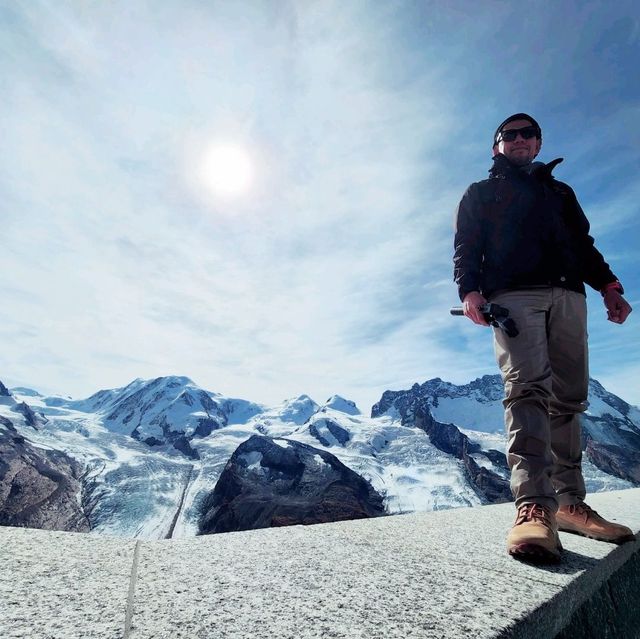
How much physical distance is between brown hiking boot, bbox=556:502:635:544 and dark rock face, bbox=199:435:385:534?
330ft

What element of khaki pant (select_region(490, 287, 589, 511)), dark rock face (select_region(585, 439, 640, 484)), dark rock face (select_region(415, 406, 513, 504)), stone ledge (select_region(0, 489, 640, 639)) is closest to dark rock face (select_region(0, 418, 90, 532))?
dark rock face (select_region(415, 406, 513, 504))

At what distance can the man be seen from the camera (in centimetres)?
279

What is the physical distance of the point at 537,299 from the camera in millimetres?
3199

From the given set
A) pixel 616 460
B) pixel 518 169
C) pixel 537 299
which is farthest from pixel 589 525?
pixel 616 460

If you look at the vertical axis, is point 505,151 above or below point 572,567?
above

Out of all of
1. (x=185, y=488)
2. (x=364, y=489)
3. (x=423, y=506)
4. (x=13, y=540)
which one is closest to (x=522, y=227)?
(x=13, y=540)

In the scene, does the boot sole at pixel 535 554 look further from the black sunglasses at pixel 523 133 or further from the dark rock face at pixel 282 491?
the dark rock face at pixel 282 491

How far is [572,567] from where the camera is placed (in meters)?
2.05

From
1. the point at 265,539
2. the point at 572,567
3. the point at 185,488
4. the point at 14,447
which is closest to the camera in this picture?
the point at 572,567

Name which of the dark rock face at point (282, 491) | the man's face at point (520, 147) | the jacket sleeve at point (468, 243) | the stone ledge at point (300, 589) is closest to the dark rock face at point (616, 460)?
the dark rock face at point (282, 491)

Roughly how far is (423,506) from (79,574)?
145682mm

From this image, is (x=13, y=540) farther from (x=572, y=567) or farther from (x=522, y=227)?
(x=522, y=227)

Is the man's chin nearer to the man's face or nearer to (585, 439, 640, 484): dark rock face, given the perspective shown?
the man's face

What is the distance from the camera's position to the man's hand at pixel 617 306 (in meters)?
3.80
